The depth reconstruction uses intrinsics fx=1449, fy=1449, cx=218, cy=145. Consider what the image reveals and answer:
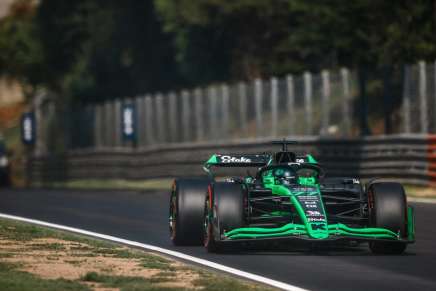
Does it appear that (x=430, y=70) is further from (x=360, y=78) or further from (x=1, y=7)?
(x=1, y=7)

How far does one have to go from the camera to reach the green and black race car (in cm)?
1427

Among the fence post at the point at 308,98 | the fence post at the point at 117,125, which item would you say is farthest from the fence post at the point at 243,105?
the fence post at the point at 117,125

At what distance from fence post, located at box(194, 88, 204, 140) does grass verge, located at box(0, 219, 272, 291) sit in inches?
903

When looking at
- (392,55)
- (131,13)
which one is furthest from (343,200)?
(131,13)

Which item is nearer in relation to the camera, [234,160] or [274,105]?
[234,160]

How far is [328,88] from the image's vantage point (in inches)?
1296

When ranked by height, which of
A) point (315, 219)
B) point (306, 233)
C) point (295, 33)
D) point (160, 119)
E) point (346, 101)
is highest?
point (295, 33)

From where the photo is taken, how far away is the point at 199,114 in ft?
132

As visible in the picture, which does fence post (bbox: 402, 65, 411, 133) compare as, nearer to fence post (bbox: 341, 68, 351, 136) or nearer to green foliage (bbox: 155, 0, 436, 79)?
fence post (bbox: 341, 68, 351, 136)

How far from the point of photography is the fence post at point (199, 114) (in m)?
40.1

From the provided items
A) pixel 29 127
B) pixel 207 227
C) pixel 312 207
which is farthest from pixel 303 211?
pixel 29 127

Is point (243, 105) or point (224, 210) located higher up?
point (243, 105)

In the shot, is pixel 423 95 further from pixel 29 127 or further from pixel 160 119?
pixel 29 127

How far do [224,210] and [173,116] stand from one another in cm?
2753
